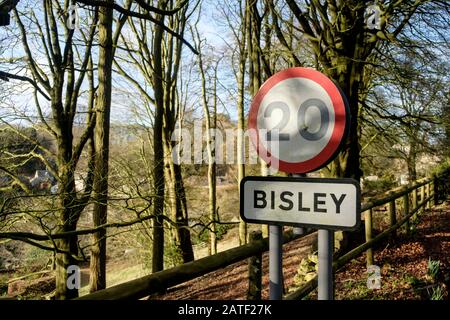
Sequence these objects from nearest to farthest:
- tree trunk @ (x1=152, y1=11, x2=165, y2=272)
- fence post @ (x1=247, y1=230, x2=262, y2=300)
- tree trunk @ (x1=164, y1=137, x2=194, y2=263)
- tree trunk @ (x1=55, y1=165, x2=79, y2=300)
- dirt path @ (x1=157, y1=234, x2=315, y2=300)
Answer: fence post @ (x1=247, y1=230, x2=262, y2=300) < tree trunk @ (x1=55, y1=165, x2=79, y2=300) < dirt path @ (x1=157, y1=234, x2=315, y2=300) < tree trunk @ (x1=152, y1=11, x2=165, y2=272) < tree trunk @ (x1=164, y1=137, x2=194, y2=263)

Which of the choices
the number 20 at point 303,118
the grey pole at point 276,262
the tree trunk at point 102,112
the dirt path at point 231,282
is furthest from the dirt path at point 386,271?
the number 20 at point 303,118

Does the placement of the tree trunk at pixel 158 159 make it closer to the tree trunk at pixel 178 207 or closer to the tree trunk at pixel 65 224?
the tree trunk at pixel 178 207

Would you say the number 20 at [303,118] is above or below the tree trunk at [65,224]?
above

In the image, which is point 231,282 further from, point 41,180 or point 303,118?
point 303,118

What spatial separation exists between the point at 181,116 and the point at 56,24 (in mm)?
7695

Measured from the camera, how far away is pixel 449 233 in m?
7.02

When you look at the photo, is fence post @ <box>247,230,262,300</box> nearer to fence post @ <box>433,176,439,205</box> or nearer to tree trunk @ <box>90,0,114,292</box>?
tree trunk @ <box>90,0,114,292</box>

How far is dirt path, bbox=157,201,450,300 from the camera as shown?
4316 mm

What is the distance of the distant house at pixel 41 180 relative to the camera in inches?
354

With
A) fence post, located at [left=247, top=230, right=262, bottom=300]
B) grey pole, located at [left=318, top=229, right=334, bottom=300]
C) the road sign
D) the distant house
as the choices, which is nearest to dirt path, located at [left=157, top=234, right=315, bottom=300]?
the distant house

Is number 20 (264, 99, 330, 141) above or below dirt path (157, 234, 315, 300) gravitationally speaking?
above

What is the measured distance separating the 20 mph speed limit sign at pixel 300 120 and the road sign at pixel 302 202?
0.08 meters

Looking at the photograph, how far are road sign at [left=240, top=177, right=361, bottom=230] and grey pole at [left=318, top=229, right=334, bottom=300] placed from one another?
99mm

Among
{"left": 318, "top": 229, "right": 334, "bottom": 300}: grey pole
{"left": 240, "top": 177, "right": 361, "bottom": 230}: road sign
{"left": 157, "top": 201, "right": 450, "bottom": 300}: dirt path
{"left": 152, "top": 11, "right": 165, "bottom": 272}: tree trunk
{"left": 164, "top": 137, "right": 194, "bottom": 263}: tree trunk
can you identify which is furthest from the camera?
{"left": 164, "top": 137, "right": 194, "bottom": 263}: tree trunk
